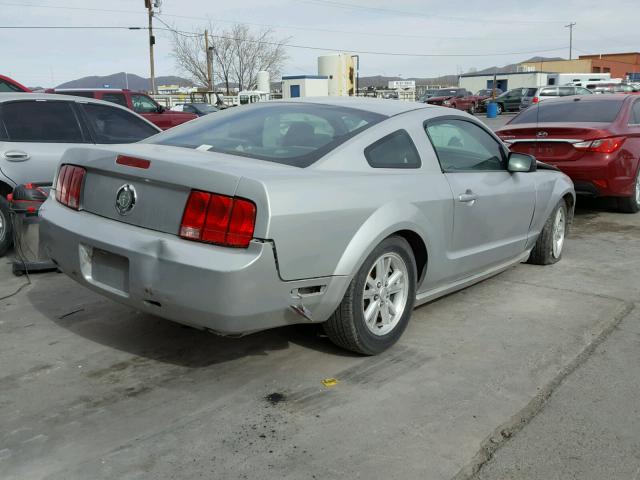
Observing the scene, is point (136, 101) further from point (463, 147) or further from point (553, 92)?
point (553, 92)

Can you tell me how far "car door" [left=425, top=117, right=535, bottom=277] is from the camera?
14.1ft

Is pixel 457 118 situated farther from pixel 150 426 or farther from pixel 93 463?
pixel 93 463

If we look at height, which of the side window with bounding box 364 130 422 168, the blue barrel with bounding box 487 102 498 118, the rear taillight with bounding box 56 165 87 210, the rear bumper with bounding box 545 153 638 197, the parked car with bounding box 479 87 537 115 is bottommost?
the rear bumper with bounding box 545 153 638 197

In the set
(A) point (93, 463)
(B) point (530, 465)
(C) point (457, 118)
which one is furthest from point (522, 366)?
(A) point (93, 463)

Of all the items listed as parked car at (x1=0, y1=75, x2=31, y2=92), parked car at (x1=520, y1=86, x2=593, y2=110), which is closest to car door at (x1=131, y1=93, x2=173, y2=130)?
parked car at (x1=0, y1=75, x2=31, y2=92)

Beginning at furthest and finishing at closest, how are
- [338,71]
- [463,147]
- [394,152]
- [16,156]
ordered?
[338,71] → [16,156] → [463,147] → [394,152]

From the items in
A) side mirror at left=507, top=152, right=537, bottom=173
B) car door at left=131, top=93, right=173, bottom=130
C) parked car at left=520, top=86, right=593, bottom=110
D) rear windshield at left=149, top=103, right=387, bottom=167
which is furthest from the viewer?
parked car at left=520, top=86, right=593, bottom=110

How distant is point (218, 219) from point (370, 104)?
66.4 inches

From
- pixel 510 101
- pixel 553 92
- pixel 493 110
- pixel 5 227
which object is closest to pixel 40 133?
pixel 5 227

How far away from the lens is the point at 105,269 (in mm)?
3443

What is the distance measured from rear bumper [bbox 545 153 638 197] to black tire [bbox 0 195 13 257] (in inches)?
238

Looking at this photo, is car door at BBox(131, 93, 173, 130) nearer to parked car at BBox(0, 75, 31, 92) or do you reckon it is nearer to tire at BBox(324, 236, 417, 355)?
parked car at BBox(0, 75, 31, 92)

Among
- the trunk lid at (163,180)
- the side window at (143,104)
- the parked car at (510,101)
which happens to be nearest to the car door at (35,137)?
the trunk lid at (163,180)

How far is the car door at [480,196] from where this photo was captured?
4297 millimetres
